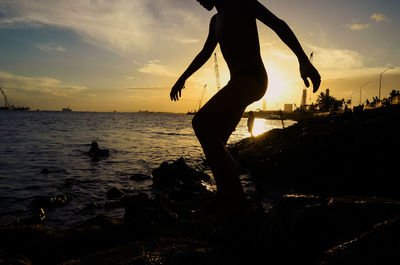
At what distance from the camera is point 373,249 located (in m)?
1.22

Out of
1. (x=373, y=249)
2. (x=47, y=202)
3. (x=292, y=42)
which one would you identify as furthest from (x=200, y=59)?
(x=47, y=202)

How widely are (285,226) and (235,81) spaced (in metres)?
1.36

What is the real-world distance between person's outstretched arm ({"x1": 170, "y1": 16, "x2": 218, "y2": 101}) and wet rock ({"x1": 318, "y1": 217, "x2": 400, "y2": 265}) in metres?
2.37

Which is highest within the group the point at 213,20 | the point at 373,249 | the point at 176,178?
the point at 213,20

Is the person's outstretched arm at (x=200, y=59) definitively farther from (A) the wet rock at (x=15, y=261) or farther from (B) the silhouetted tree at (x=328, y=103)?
(B) the silhouetted tree at (x=328, y=103)

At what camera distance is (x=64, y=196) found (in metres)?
7.15

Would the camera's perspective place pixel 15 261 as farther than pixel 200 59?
No

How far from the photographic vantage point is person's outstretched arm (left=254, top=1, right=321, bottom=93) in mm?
2006

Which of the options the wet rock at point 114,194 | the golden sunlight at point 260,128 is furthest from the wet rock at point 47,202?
the golden sunlight at point 260,128

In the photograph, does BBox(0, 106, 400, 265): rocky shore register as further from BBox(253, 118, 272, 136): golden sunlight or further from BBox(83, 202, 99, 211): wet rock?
BBox(253, 118, 272, 136): golden sunlight

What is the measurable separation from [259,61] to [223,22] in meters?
0.53

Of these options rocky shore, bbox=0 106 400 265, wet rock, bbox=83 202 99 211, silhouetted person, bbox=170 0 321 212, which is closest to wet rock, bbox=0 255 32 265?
rocky shore, bbox=0 106 400 265

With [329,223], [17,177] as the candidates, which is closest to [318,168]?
[329,223]

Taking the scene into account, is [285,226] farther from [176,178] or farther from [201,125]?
[176,178]
